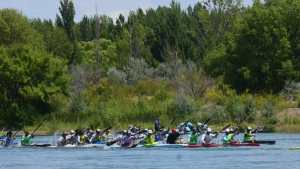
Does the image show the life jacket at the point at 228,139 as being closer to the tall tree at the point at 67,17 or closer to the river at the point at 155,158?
the river at the point at 155,158

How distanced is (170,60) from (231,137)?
5850 centimetres

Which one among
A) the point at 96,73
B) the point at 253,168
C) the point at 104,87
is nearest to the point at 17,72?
the point at 104,87

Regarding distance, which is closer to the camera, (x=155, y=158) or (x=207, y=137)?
(x=155, y=158)

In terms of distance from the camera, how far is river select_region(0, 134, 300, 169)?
53562 millimetres

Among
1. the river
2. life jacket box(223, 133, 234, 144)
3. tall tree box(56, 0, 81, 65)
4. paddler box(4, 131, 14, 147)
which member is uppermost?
tall tree box(56, 0, 81, 65)

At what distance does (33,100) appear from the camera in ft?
303

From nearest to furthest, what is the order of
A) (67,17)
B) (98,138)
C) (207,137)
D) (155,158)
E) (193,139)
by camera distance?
(155,158) → (207,137) → (193,139) → (98,138) → (67,17)

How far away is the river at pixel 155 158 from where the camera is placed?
53.6m

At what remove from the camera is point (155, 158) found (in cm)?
5891

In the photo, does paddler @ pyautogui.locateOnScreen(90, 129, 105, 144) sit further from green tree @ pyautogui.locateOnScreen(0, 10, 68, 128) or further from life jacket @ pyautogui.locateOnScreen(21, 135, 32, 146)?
green tree @ pyautogui.locateOnScreen(0, 10, 68, 128)

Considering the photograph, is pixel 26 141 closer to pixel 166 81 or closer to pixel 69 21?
pixel 166 81

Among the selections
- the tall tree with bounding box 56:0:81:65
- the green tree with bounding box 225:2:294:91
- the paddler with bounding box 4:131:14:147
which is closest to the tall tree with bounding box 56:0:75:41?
the tall tree with bounding box 56:0:81:65

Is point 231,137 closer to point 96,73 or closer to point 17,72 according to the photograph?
point 17,72

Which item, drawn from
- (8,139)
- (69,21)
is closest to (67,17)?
(69,21)
